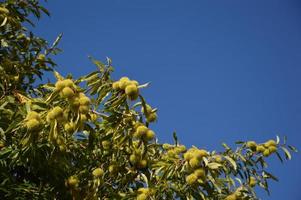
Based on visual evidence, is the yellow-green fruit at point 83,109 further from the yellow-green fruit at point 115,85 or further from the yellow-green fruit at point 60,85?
the yellow-green fruit at point 115,85

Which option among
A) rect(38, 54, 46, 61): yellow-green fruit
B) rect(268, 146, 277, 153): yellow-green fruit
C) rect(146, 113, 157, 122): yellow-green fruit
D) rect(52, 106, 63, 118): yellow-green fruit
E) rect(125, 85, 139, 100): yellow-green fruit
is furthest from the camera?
rect(38, 54, 46, 61): yellow-green fruit

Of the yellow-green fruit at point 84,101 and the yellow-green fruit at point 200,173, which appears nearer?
the yellow-green fruit at point 84,101

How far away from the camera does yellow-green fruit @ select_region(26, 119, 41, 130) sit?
2.44 m

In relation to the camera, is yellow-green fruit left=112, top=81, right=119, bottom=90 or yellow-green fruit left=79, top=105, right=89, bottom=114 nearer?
yellow-green fruit left=79, top=105, right=89, bottom=114

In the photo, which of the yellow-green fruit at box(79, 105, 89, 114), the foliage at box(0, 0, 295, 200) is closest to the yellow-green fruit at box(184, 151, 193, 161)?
the foliage at box(0, 0, 295, 200)

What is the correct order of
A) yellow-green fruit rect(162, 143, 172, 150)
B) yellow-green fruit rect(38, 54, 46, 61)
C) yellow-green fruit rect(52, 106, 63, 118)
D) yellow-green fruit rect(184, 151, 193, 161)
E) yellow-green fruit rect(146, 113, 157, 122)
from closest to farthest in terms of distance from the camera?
yellow-green fruit rect(52, 106, 63, 118), yellow-green fruit rect(184, 151, 193, 161), yellow-green fruit rect(146, 113, 157, 122), yellow-green fruit rect(162, 143, 172, 150), yellow-green fruit rect(38, 54, 46, 61)

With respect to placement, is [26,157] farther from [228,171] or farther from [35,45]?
[35,45]

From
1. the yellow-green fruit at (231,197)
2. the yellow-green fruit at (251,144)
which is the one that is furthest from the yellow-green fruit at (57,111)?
the yellow-green fruit at (251,144)

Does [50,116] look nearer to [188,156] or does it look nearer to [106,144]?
[106,144]

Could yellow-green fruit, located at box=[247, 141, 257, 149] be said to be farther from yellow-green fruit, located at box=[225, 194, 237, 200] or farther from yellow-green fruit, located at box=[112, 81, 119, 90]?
yellow-green fruit, located at box=[112, 81, 119, 90]

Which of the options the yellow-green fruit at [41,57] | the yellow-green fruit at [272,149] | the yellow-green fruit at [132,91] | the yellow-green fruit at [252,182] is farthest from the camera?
the yellow-green fruit at [41,57]

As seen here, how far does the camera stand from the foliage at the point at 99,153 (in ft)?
8.44

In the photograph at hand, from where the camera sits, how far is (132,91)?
2611 mm

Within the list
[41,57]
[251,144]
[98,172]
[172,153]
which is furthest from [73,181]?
[41,57]
